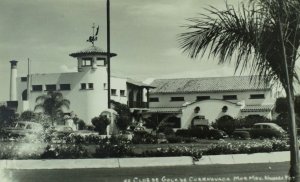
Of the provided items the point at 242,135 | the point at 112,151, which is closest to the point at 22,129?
the point at 112,151

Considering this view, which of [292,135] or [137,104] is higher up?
[137,104]

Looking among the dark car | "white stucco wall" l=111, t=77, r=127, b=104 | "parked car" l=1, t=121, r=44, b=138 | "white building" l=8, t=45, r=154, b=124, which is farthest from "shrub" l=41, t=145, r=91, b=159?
"white stucco wall" l=111, t=77, r=127, b=104

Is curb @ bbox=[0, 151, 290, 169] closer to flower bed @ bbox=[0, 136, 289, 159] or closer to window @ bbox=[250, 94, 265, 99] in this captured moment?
flower bed @ bbox=[0, 136, 289, 159]

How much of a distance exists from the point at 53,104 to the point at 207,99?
1198 centimetres

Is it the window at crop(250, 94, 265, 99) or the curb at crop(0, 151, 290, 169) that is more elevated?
the window at crop(250, 94, 265, 99)

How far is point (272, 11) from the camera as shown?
6.63m

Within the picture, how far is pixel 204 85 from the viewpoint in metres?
41.0

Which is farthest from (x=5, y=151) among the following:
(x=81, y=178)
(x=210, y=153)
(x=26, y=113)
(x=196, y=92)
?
(x=196, y=92)

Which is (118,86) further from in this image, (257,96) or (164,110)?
(257,96)

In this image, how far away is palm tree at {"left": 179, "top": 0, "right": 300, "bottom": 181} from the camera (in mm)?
6625

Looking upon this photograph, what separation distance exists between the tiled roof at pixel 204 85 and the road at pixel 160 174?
28.7 m

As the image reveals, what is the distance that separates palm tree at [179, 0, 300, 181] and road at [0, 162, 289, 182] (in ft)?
5.76

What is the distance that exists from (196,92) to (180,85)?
194cm

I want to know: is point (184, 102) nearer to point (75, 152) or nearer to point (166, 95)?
point (166, 95)
